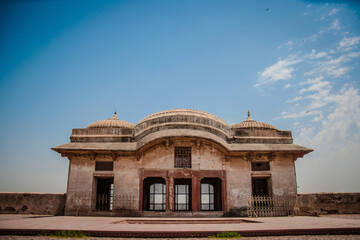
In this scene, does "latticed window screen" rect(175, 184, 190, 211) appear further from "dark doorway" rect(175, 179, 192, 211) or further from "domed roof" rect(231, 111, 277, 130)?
"domed roof" rect(231, 111, 277, 130)

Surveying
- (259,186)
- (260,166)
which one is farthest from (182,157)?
(259,186)

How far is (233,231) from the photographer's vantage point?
7.87m

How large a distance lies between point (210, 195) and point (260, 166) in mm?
4029

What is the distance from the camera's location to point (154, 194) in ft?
59.4

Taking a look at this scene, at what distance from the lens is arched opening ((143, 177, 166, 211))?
1770cm

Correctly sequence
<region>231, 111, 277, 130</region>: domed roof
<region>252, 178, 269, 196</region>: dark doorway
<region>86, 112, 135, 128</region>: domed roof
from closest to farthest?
1. <region>252, 178, 269, 196</region>: dark doorway
2. <region>86, 112, 135, 128</region>: domed roof
3. <region>231, 111, 277, 130</region>: domed roof

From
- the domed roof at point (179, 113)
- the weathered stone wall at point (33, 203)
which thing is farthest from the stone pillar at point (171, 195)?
the weathered stone wall at point (33, 203)

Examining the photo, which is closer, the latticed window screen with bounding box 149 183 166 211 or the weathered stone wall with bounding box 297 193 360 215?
the weathered stone wall with bounding box 297 193 360 215

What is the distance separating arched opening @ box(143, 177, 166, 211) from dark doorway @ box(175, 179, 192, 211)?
0.83 meters

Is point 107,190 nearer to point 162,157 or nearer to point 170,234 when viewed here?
point 162,157

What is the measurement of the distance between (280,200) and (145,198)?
7948 millimetres

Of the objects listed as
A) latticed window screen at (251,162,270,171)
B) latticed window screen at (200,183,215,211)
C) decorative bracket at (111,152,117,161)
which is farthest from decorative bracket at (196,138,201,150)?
decorative bracket at (111,152,117,161)

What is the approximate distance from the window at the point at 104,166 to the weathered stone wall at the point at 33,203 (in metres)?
2.36

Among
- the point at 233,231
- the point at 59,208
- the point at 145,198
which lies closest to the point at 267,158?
the point at 145,198
